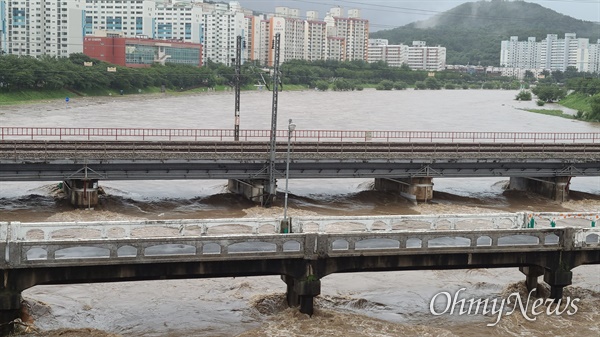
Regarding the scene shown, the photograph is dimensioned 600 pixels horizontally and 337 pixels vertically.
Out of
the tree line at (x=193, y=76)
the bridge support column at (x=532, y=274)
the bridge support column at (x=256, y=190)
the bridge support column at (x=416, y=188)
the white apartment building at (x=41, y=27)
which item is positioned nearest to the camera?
the bridge support column at (x=532, y=274)

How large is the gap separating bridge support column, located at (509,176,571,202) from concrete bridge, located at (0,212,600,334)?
59.3 feet

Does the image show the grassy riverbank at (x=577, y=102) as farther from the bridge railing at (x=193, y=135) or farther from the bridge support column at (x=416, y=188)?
the bridge support column at (x=416, y=188)

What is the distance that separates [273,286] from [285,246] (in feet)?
11.8

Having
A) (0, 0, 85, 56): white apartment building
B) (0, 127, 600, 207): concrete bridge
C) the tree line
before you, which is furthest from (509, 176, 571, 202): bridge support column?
(0, 0, 85, 56): white apartment building

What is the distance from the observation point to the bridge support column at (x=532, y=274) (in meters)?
24.3

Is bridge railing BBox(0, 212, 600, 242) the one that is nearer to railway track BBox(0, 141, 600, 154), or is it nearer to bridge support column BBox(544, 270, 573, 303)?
bridge support column BBox(544, 270, 573, 303)

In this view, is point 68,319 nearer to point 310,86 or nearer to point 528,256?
point 528,256

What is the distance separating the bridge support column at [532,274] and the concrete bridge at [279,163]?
15.4 m

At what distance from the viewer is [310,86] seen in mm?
142000

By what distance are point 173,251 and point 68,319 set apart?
337 cm

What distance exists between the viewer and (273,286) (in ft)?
82.2

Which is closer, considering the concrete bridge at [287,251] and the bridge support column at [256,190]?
the concrete bridge at [287,251]

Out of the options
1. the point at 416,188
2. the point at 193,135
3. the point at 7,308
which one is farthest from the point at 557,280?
the point at 193,135

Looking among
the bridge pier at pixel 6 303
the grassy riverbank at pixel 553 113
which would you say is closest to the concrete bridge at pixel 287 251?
the bridge pier at pixel 6 303
